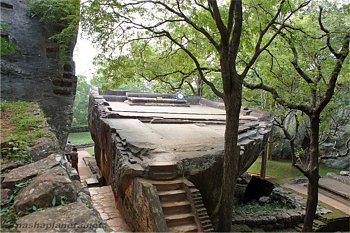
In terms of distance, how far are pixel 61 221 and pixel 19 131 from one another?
82.5 inches

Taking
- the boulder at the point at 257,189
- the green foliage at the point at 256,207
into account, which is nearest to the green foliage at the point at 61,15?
the green foliage at the point at 256,207

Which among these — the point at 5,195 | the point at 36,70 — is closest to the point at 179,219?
the point at 5,195

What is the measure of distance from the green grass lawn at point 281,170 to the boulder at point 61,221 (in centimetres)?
1408

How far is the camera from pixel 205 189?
20.7 ft

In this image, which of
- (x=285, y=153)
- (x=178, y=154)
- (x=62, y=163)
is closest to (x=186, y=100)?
(x=285, y=153)

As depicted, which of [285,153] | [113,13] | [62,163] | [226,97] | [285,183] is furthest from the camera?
[285,153]

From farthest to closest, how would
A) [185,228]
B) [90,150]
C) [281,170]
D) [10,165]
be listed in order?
[90,150], [281,170], [185,228], [10,165]

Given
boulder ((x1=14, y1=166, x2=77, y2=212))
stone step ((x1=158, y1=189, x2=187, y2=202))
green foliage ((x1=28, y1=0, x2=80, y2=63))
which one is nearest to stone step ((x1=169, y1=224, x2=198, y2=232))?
stone step ((x1=158, y1=189, x2=187, y2=202))

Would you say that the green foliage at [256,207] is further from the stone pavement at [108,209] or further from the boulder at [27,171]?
the boulder at [27,171]

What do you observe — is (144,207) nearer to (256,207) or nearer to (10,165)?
(10,165)

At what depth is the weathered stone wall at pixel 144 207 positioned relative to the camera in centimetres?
498

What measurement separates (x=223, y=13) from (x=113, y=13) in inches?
111

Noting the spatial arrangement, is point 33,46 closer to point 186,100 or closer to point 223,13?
point 223,13

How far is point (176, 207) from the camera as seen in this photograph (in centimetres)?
544
